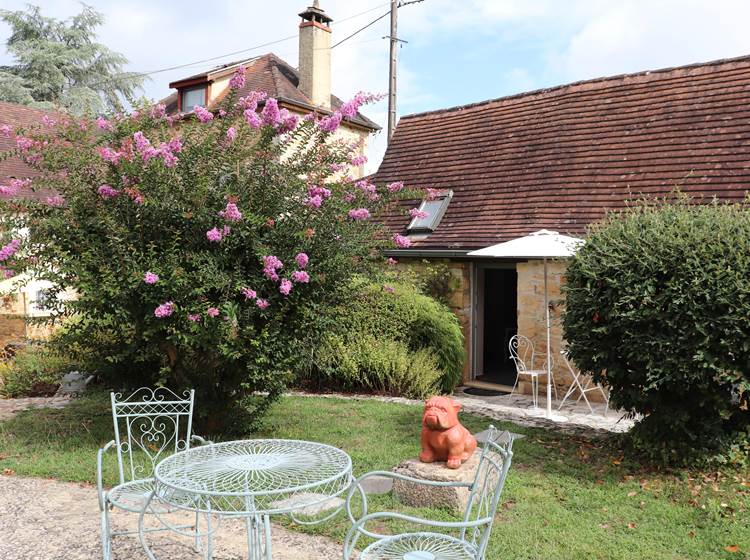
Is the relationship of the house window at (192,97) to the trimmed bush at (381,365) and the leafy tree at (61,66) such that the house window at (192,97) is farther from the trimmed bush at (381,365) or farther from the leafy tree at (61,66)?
the trimmed bush at (381,365)

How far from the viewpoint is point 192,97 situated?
22.0m

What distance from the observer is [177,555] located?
414 cm

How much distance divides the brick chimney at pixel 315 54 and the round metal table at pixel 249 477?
55.7 ft

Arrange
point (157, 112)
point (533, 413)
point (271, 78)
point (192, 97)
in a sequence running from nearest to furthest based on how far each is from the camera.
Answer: point (157, 112) → point (533, 413) → point (271, 78) → point (192, 97)

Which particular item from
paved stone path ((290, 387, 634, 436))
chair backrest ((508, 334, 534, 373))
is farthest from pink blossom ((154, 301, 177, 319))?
chair backrest ((508, 334, 534, 373))

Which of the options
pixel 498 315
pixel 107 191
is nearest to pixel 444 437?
pixel 107 191

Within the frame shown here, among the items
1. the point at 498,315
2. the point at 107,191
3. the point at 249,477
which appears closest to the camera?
the point at 249,477

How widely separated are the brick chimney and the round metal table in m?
17.0

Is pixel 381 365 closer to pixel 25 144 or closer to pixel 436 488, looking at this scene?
pixel 436 488

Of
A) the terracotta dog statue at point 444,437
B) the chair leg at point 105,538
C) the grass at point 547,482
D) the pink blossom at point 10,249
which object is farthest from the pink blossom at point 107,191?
the terracotta dog statue at point 444,437

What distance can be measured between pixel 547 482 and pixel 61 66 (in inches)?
1030

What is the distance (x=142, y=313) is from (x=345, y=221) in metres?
2.26

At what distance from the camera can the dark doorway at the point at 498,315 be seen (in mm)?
13688

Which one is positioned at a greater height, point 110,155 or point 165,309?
point 110,155
